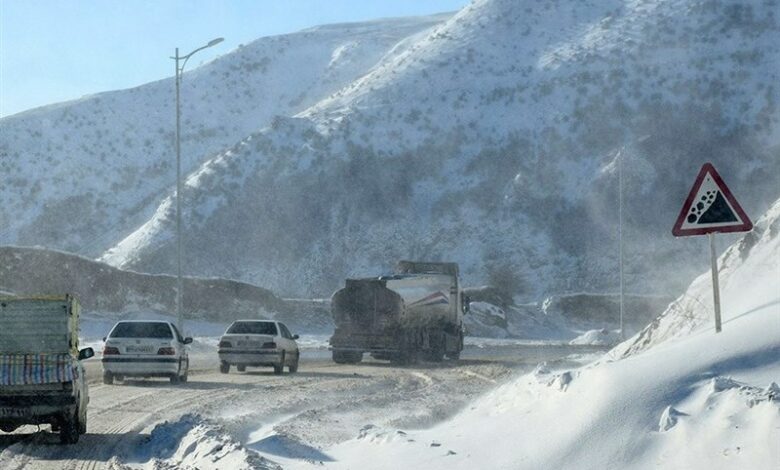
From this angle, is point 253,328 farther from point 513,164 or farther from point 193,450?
point 513,164

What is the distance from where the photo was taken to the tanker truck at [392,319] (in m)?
40.6

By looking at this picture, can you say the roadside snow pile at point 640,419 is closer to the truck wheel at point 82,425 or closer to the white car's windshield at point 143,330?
the truck wheel at point 82,425

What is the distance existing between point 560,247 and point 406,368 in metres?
59.9

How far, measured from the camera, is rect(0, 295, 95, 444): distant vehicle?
16.3 m

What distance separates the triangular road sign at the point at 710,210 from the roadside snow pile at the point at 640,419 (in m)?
0.97

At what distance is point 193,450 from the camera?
14.4 m

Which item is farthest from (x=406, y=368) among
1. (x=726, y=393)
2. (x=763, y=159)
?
(x=763, y=159)

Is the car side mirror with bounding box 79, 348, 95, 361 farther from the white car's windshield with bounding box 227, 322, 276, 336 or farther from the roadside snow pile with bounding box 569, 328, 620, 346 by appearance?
the roadside snow pile with bounding box 569, 328, 620, 346

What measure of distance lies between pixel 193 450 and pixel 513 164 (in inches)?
3627

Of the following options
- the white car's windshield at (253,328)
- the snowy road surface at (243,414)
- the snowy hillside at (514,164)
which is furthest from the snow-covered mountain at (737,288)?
the snowy hillside at (514,164)

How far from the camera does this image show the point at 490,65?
120 meters

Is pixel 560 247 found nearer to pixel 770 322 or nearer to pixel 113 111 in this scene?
pixel 770 322

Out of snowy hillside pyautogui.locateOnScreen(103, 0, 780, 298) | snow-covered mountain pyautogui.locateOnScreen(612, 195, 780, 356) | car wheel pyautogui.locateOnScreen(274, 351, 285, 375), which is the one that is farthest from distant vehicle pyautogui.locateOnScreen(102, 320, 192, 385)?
snowy hillside pyautogui.locateOnScreen(103, 0, 780, 298)

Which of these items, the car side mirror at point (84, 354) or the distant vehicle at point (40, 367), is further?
the car side mirror at point (84, 354)
